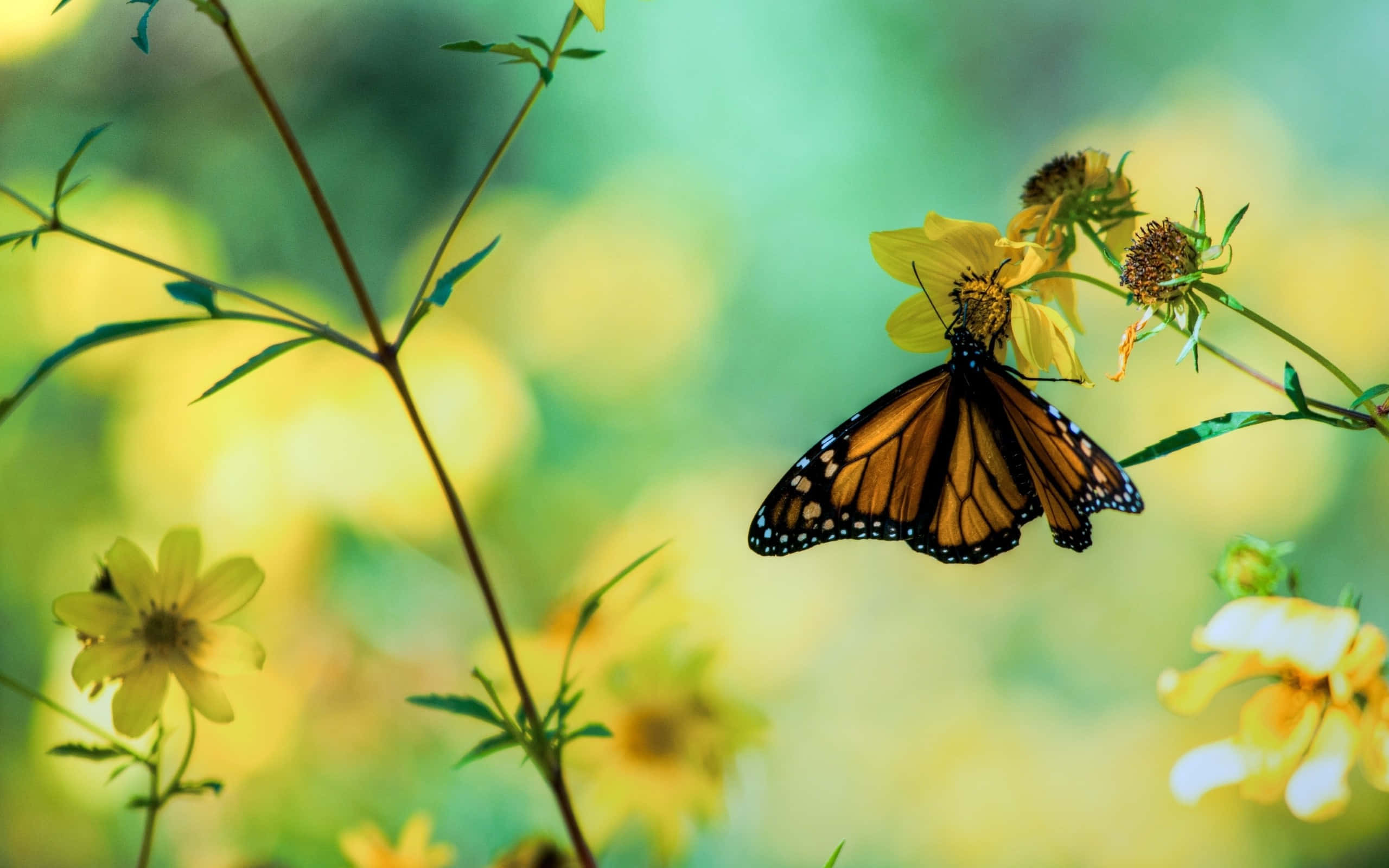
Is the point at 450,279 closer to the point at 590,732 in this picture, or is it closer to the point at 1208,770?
the point at 590,732

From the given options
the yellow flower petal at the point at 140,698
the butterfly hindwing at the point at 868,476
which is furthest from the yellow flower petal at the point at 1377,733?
the yellow flower petal at the point at 140,698

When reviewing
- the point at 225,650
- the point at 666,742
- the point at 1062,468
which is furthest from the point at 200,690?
the point at 1062,468

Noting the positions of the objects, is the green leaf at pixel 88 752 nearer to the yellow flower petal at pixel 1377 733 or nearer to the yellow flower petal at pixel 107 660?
the yellow flower petal at pixel 107 660

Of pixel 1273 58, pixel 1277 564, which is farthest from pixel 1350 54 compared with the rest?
pixel 1277 564

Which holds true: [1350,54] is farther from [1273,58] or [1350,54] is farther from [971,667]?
[971,667]

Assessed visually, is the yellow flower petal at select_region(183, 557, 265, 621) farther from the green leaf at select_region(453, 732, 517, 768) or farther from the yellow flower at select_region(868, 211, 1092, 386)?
the yellow flower at select_region(868, 211, 1092, 386)

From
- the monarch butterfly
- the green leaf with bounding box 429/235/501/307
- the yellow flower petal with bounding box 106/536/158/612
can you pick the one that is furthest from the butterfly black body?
the yellow flower petal with bounding box 106/536/158/612
